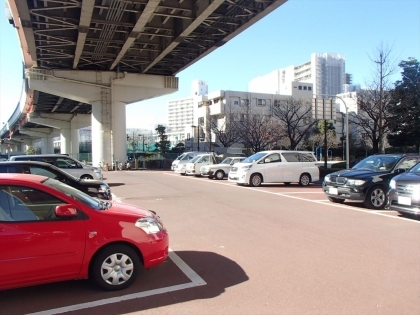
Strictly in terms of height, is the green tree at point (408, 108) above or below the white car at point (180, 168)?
above

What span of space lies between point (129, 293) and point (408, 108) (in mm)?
32201

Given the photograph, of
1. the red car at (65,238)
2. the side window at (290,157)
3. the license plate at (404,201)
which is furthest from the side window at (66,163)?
the license plate at (404,201)

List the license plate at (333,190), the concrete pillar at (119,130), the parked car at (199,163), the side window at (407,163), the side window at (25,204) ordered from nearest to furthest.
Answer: the side window at (25,204) < the side window at (407,163) < the license plate at (333,190) < the parked car at (199,163) < the concrete pillar at (119,130)

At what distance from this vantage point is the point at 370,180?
11.3m

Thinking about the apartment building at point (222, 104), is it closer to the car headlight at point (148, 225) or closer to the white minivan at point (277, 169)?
the white minivan at point (277, 169)

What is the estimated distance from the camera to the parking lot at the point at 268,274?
4.25 m

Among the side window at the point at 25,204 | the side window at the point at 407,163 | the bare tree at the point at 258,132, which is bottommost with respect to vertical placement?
the side window at the point at 25,204

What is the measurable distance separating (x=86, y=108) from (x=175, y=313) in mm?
58720

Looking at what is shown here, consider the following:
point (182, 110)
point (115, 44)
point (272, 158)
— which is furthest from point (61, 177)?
point (182, 110)

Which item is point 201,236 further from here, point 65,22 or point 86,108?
point 86,108

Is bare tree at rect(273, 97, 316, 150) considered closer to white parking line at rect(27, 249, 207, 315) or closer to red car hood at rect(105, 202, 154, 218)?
white parking line at rect(27, 249, 207, 315)

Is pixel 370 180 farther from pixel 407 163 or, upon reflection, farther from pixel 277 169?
pixel 277 169

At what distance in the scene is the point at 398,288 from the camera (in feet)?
15.7

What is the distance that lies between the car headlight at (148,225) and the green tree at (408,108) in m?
27.9
